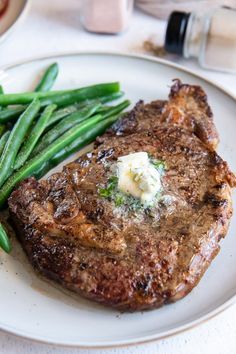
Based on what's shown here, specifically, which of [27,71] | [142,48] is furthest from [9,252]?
[142,48]

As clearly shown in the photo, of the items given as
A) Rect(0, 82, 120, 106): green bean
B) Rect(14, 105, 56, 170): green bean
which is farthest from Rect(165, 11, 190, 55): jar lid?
Rect(14, 105, 56, 170): green bean

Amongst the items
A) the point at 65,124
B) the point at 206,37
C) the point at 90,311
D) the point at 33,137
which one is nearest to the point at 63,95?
the point at 65,124

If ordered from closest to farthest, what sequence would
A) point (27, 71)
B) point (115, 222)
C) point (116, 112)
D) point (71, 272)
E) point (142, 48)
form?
1. point (71, 272)
2. point (115, 222)
3. point (116, 112)
4. point (27, 71)
5. point (142, 48)

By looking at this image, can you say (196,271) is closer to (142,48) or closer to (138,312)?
(138,312)

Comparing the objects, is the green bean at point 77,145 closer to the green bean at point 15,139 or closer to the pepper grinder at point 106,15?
the green bean at point 15,139

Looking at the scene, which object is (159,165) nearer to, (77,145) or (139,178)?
(139,178)

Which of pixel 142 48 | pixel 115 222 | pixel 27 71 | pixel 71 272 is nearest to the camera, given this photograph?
pixel 71 272
